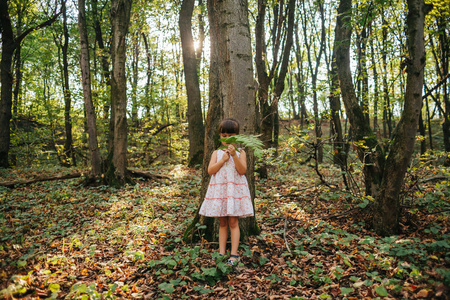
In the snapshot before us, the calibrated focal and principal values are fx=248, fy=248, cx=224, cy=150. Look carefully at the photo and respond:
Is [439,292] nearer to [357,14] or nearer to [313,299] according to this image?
[313,299]

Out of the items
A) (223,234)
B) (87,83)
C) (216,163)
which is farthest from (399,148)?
(87,83)

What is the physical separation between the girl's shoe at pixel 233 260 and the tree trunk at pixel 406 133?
214cm

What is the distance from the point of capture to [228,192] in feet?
10.3

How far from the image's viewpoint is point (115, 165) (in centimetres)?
741

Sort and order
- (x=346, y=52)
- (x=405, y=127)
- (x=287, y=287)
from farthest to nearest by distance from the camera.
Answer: (x=346, y=52), (x=405, y=127), (x=287, y=287)

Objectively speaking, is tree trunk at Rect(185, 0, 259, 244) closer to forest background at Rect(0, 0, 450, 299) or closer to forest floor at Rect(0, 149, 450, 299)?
forest background at Rect(0, 0, 450, 299)

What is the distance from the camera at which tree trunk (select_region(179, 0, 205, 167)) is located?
10117 mm

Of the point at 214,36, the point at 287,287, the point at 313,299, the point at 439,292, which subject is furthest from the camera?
the point at 214,36

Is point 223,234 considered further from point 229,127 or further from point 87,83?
point 87,83

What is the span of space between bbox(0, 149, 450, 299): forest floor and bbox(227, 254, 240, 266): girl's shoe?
73mm

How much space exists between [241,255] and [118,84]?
6143mm

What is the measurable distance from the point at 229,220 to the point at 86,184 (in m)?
6.04

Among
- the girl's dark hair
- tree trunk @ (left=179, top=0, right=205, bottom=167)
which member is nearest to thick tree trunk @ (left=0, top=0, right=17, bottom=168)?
tree trunk @ (left=179, top=0, right=205, bottom=167)

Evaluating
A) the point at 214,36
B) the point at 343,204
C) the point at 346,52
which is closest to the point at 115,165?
the point at 214,36
